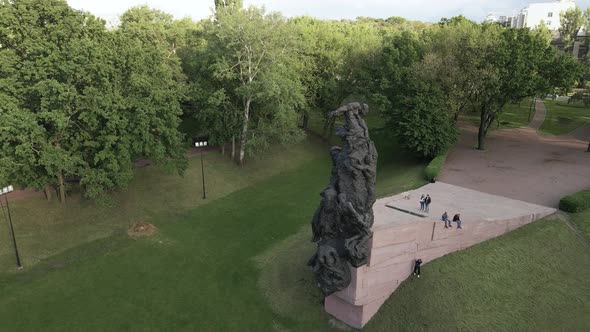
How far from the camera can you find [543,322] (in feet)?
64.6

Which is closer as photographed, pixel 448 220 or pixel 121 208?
pixel 448 220

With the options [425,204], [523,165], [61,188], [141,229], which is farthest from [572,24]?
[61,188]

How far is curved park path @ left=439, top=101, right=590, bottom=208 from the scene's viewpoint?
107 ft

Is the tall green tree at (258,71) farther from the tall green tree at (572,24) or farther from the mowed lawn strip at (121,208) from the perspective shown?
the tall green tree at (572,24)

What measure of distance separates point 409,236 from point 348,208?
14.1 feet

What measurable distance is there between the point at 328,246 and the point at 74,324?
1375 centimetres

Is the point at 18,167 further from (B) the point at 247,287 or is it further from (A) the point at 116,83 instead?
(B) the point at 247,287

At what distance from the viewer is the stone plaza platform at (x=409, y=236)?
67.3 ft

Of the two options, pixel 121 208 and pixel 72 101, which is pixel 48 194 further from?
pixel 72 101

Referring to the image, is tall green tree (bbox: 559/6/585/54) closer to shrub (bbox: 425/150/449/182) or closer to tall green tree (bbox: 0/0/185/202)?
shrub (bbox: 425/150/449/182)

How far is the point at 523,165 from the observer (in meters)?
39.7

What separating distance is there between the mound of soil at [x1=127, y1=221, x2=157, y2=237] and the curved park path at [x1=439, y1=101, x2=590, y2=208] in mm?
25149

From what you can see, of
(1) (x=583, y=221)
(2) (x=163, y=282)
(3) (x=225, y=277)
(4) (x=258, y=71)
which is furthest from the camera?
(4) (x=258, y=71)

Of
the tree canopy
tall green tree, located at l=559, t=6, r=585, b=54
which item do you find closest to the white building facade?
tall green tree, located at l=559, t=6, r=585, b=54
